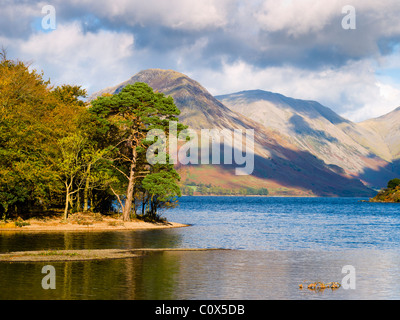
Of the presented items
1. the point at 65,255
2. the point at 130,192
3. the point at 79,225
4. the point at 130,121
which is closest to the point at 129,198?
the point at 130,192

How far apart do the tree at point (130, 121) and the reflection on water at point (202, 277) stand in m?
35.6

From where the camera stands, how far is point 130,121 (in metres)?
79.2

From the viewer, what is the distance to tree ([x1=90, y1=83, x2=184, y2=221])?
79188 millimetres

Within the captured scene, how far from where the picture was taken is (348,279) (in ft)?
113

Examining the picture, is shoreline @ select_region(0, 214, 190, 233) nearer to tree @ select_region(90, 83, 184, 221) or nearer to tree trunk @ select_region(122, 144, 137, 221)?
tree trunk @ select_region(122, 144, 137, 221)

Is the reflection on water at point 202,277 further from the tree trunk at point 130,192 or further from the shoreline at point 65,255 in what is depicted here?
the tree trunk at point 130,192

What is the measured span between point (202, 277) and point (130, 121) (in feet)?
160

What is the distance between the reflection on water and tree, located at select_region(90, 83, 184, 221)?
35610 millimetres

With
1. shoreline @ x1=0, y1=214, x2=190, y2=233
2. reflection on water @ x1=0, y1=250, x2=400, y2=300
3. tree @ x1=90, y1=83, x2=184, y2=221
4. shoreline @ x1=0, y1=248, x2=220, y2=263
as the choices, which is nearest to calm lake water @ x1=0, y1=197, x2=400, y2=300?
reflection on water @ x1=0, y1=250, x2=400, y2=300

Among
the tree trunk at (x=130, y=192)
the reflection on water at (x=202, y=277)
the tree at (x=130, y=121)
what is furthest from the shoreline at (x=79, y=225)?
the reflection on water at (x=202, y=277)

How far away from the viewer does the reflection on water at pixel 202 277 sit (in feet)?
92.1
